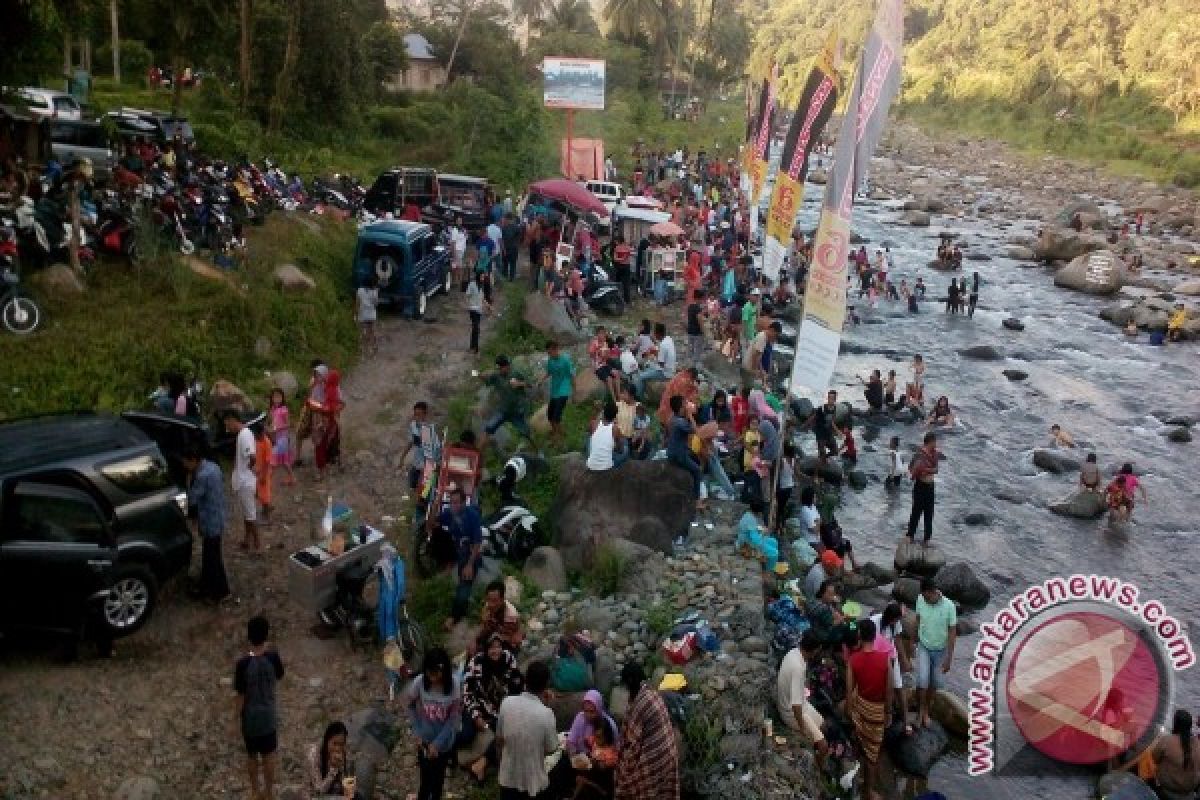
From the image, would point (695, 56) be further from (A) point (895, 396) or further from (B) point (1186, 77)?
(A) point (895, 396)

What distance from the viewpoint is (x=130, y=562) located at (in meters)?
8.61

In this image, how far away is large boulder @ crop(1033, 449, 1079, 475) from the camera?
19891 millimetres

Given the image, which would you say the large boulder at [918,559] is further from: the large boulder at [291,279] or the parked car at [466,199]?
the parked car at [466,199]

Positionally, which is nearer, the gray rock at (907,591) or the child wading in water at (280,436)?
the child wading in water at (280,436)

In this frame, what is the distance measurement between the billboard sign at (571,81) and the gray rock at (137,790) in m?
29.7

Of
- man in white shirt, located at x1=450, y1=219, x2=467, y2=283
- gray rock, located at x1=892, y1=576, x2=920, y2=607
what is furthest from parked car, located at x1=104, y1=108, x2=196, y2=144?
gray rock, located at x1=892, y1=576, x2=920, y2=607

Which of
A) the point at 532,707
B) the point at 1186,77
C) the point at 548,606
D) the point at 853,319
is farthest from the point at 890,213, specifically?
the point at 532,707

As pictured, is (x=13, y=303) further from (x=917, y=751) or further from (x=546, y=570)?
(x=917, y=751)

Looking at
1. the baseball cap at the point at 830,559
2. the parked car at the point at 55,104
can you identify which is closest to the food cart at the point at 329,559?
the baseball cap at the point at 830,559

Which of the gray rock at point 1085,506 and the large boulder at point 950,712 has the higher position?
the gray rock at point 1085,506

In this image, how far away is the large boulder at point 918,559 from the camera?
14.9 m

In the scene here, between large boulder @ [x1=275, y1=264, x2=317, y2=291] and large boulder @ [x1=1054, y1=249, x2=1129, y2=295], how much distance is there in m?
29.4

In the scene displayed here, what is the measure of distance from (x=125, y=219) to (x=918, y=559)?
13.6 m

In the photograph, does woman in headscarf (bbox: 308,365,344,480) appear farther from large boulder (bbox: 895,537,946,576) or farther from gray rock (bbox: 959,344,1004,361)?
gray rock (bbox: 959,344,1004,361)
